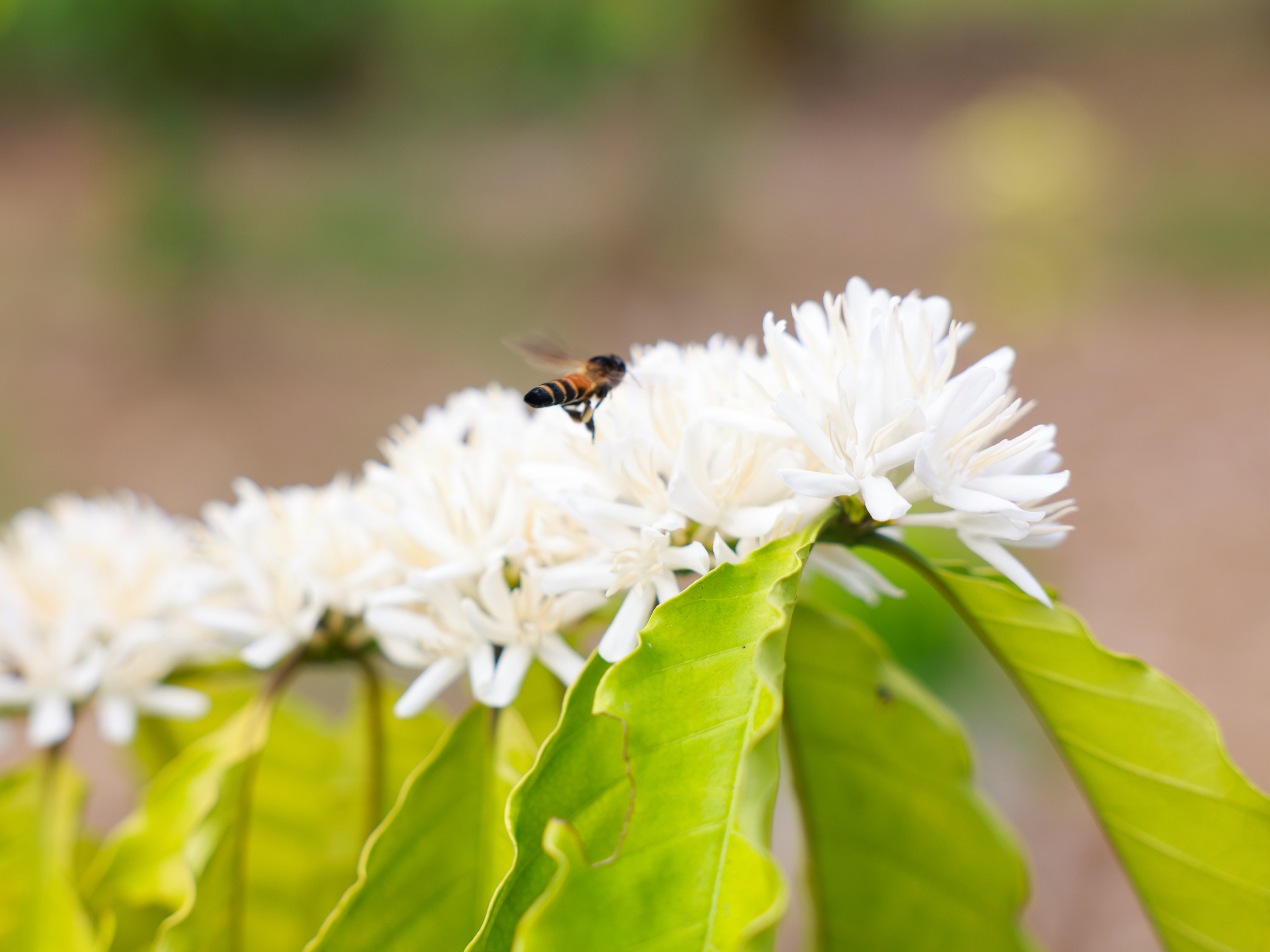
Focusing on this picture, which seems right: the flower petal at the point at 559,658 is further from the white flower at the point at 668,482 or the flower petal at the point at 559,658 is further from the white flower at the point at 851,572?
the white flower at the point at 851,572

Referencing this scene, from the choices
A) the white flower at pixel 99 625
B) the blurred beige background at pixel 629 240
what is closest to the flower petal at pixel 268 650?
the white flower at pixel 99 625

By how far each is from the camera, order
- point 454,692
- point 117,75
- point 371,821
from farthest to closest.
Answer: point 117,75, point 454,692, point 371,821

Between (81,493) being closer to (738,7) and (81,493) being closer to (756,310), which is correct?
(756,310)

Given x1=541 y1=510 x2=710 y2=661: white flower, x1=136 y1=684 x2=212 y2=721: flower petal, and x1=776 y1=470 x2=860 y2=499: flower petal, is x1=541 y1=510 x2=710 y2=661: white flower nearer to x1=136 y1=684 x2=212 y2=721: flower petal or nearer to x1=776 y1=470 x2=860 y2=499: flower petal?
x1=776 y1=470 x2=860 y2=499: flower petal

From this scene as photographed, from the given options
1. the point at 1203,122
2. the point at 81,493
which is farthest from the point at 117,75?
the point at 1203,122

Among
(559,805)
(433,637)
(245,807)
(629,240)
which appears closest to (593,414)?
(433,637)

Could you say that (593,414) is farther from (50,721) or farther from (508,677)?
(50,721)
